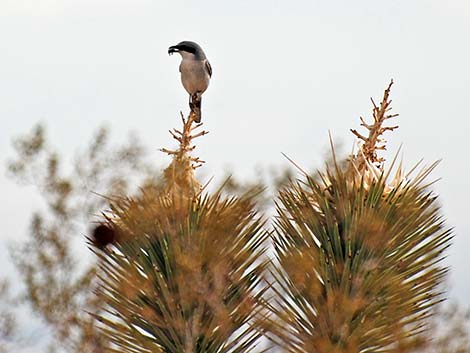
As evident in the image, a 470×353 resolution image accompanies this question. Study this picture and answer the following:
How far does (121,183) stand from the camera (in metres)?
9.70

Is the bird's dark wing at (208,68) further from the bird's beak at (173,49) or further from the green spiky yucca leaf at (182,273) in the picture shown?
the green spiky yucca leaf at (182,273)

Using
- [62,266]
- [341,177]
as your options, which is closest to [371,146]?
[341,177]

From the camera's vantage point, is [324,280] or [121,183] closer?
[324,280]

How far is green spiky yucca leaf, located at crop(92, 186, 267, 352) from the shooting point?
29.5ft

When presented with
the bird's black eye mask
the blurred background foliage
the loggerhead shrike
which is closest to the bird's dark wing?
the loggerhead shrike

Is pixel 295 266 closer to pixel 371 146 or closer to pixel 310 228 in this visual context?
pixel 310 228

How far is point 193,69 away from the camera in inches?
588

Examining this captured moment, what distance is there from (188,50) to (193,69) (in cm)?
21

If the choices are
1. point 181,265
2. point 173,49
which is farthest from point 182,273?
point 173,49

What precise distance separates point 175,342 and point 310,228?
1081 millimetres

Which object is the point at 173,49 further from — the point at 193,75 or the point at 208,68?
the point at 208,68

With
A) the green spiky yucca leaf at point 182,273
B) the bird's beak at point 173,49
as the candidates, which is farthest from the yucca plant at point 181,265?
the bird's beak at point 173,49

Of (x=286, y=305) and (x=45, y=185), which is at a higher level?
(x=45, y=185)

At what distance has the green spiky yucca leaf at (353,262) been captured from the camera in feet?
29.1
